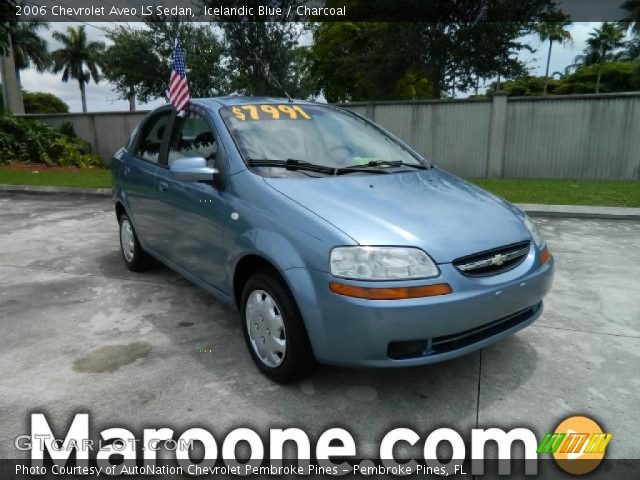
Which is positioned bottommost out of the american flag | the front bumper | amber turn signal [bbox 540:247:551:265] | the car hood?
the front bumper

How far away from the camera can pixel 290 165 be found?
3.04 meters

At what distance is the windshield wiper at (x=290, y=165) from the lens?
302cm

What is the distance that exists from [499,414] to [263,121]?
91.6 inches

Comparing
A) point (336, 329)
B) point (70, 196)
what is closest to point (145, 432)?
point (336, 329)

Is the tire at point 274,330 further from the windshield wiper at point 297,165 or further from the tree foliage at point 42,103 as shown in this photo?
the tree foliage at point 42,103

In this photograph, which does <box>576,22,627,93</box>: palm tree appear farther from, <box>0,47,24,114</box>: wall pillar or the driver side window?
the driver side window

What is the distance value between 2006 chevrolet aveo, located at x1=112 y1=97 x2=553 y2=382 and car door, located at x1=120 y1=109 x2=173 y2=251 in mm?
281

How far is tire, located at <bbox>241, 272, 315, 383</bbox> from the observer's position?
2535 millimetres

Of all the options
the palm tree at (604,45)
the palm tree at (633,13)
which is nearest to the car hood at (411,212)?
the palm tree at (633,13)

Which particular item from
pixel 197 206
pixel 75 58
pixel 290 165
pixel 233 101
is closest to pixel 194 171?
pixel 197 206

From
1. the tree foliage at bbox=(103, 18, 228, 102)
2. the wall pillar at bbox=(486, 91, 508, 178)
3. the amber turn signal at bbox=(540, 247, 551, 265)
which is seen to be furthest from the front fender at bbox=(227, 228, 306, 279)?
the tree foliage at bbox=(103, 18, 228, 102)

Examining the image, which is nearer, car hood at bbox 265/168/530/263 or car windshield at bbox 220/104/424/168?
car hood at bbox 265/168/530/263

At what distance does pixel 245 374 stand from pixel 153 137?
2374 mm

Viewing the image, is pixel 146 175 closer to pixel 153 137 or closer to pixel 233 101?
pixel 153 137
